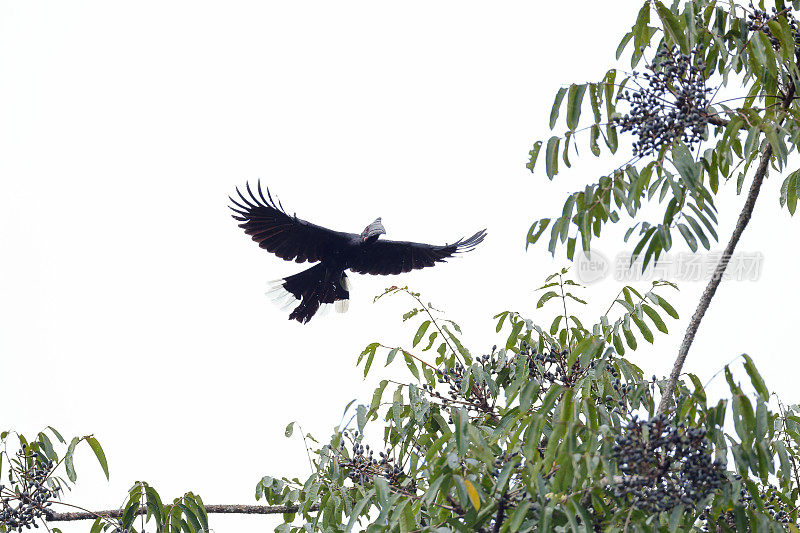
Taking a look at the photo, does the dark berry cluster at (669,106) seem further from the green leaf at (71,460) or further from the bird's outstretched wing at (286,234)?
the bird's outstretched wing at (286,234)

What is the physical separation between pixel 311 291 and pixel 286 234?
2.56 feet

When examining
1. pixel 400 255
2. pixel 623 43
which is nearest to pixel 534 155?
pixel 623 43

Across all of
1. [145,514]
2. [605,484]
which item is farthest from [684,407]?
[145,514]

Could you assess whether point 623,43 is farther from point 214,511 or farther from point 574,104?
point 214,511

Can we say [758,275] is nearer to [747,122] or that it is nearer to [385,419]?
[747,122]

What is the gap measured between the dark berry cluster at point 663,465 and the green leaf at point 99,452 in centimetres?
187

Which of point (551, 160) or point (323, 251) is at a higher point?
point (323, 251)

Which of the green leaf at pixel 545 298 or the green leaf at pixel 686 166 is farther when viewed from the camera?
the green leaf at pixel 545 298

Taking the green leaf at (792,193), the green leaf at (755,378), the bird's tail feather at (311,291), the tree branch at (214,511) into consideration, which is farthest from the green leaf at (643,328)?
the bird's tail feather at (311,291)

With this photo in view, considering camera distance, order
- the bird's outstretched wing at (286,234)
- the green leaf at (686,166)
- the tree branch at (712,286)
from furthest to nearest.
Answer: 1. the bird's outstretched wing at (286,234)
2. the tree branch at (712,286)
3. the green leaf at (686,166)

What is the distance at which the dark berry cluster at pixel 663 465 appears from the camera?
7.02 ft

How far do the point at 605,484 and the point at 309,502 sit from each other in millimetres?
1160

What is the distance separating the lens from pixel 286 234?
6.16m

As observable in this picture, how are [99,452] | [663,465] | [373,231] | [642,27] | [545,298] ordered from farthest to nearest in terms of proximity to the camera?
[373,231]
[545,298]
[99,452]
[642,27]
[663,465]
